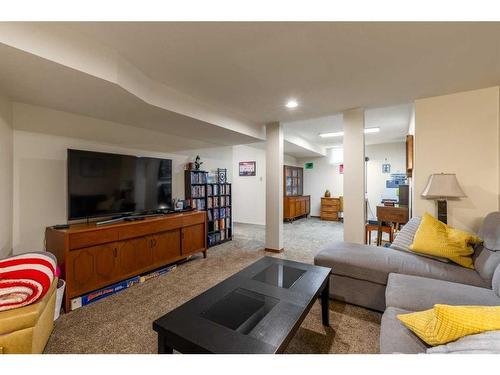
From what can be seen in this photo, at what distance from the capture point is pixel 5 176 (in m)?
1.94

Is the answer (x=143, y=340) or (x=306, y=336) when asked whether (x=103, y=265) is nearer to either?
(x=143, y=340)

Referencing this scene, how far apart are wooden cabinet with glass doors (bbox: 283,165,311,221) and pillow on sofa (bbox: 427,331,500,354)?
214 inches

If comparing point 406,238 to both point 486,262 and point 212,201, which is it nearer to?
point 486,262

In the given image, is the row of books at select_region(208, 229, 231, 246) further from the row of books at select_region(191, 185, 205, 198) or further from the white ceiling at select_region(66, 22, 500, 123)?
the white ceiling at select_region(66, 22, 500, 123)

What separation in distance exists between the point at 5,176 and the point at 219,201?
2920 mm

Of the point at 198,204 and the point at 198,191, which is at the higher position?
the point at 198,191

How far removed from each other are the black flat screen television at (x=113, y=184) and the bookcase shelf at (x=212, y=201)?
590 millimetres

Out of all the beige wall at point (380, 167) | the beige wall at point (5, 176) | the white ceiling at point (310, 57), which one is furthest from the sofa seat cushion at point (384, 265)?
the beige wall at point (380, 167)

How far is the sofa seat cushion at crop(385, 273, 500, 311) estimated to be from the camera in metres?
1.36

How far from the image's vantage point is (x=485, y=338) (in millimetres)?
786

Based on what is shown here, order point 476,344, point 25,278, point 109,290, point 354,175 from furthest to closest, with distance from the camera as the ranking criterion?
point 354,175
point 109,290
point 25,278
point 476,344

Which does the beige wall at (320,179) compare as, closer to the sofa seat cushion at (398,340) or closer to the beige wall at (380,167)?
the beige wall at (380,167)

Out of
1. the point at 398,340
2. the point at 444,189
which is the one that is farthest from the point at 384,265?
the point at 444,189
